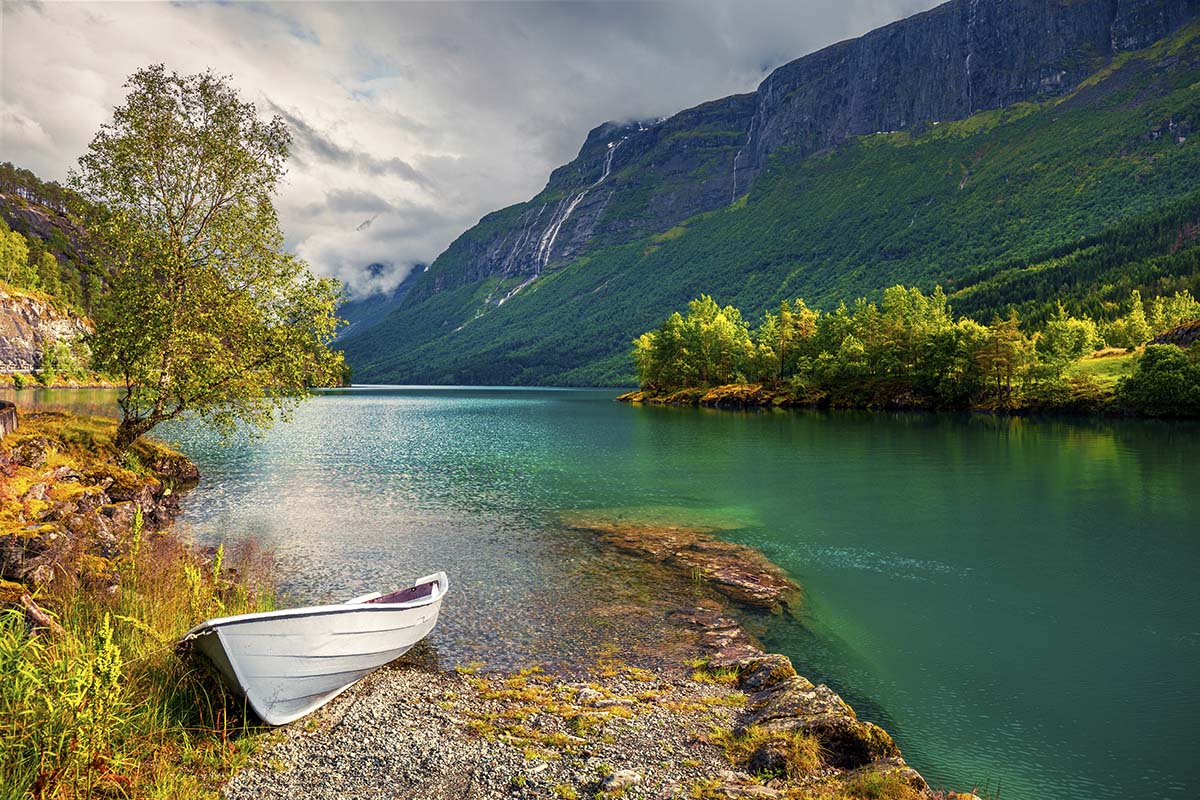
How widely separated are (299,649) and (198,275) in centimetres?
2610

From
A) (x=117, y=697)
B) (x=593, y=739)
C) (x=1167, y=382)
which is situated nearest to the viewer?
(x=117, y=697)

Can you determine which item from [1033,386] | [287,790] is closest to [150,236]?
[287,790]

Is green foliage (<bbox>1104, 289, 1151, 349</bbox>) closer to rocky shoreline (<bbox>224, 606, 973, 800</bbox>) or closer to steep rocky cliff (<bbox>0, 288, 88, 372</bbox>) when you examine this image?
rocky shoreline (<bbox>224, 606, 973, 800</bbox>)

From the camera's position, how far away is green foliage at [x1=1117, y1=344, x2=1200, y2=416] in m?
86.6

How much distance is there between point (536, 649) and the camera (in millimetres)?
17328

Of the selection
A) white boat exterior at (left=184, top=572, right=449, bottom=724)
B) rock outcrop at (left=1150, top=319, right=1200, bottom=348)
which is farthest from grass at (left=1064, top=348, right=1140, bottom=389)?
white boat exterior at (left=184, top=572, right=449, bottom=724)

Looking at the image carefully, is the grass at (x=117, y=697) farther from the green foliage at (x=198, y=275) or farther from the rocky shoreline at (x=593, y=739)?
the green foliage at (x=198, y=275)

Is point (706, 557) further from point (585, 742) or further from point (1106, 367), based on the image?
point (1106, 367)

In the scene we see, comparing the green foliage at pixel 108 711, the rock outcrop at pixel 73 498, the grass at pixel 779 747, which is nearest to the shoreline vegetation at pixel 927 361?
the grass at pixel 779 747

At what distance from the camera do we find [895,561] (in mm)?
27094

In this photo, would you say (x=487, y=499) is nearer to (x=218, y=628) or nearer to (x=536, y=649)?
(x=536, y=649)

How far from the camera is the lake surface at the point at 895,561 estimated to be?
13977 mm

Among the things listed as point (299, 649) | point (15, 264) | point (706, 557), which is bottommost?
point (706, 557)

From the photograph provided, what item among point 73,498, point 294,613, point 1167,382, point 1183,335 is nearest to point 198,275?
point 73,498
